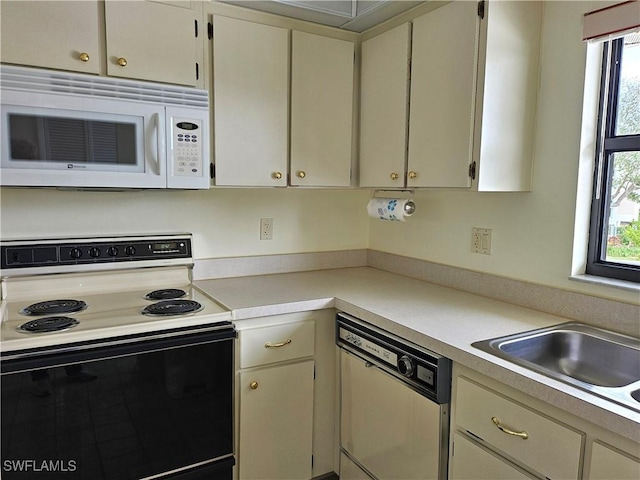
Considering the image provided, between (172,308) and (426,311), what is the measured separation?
3.14 ft

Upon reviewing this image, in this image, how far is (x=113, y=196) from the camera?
2.02 m

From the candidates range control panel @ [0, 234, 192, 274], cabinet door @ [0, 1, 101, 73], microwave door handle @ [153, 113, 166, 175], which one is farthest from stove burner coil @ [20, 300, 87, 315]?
cabinet door @ [0, 1, 101, 73]

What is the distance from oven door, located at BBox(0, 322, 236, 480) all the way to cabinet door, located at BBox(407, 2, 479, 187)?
3.41 ft

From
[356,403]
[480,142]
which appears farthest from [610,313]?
[356,403]

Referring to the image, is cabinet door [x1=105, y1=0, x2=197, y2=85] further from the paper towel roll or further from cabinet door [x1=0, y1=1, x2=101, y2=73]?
the paper towel roll

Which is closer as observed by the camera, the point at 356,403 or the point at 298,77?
the point at 356,403

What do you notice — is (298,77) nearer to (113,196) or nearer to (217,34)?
(217,34)

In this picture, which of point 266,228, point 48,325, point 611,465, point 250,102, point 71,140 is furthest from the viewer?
point 266,228

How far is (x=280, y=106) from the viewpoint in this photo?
6.82 ft

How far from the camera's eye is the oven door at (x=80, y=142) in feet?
4.99

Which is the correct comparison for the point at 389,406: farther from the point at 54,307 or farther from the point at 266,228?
the point at 54,307

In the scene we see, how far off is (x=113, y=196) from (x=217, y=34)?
830 millimetres

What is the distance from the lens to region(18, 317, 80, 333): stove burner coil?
1454mm

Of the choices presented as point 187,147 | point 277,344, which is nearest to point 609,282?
point 277,344
